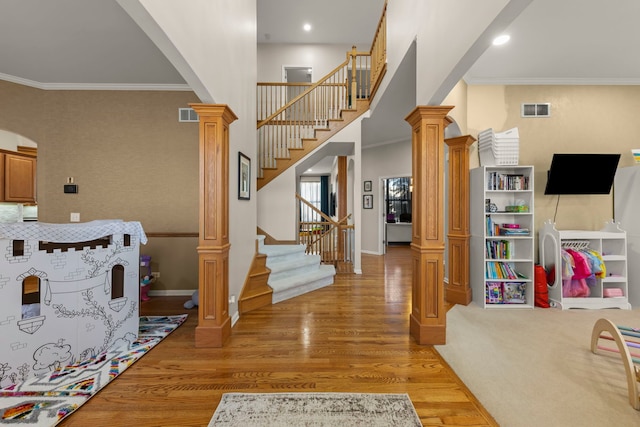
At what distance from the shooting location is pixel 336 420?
1689 mm

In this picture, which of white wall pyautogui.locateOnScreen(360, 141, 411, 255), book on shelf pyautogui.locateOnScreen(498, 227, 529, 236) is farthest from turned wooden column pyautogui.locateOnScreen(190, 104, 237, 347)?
white wall pyautogui.locateOnScreen(360, 141, 411, 255)

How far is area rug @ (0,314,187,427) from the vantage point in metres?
1.72

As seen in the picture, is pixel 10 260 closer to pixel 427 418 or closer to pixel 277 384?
pixel 277 384

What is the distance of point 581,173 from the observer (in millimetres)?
3781

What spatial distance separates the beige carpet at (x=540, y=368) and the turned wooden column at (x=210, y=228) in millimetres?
2111

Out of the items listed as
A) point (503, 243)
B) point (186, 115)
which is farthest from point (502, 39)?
point (186, 115)

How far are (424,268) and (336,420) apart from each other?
1.55m

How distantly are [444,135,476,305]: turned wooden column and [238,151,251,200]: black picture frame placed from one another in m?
2.77

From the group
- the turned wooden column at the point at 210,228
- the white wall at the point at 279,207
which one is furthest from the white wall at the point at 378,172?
the turned wooden column at the point at 210,228

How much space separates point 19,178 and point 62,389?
4861 mm

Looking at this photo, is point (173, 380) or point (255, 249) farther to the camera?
point (255, 249)

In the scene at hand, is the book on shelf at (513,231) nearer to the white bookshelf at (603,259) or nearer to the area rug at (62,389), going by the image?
the white bookshelf at (603,259)

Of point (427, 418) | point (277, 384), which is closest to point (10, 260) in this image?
point (277, 384)

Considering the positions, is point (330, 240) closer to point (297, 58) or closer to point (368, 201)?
point (368, 201)
